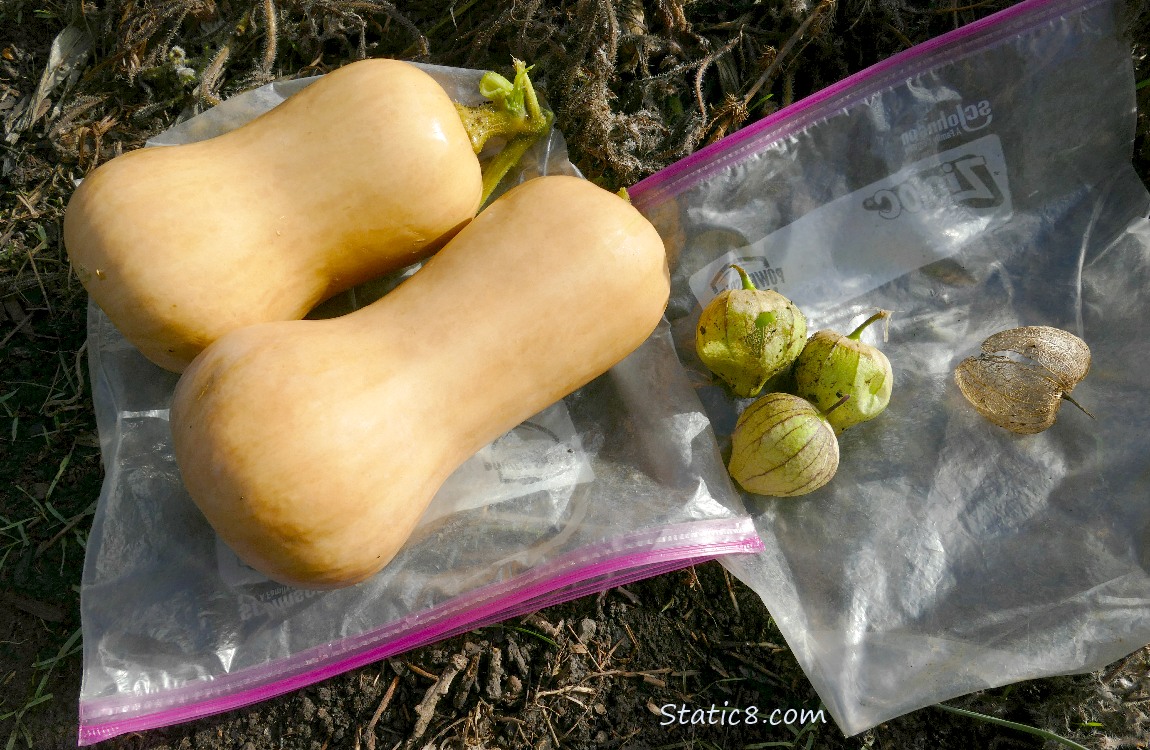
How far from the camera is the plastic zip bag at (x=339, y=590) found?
1935 millimetres

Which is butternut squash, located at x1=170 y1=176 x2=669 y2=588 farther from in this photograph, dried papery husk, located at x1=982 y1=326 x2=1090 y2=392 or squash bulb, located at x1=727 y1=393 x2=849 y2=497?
dried papery husk, located at x1=982 y1=326 x2=1090 y2=392

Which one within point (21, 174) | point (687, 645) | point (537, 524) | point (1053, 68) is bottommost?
point (687, 645)

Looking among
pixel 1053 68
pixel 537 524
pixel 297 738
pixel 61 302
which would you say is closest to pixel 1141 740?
pixel 537 524

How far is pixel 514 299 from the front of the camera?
186cm

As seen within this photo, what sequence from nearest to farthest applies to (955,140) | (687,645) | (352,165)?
1. (352,165)
2. (687,645)
3. (955,140)

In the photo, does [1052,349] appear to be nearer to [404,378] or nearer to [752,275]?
[752,275]

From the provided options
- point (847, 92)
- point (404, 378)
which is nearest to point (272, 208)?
point (404, 378)

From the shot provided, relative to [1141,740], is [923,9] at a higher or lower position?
higher

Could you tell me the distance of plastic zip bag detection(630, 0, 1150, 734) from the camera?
2.08 m

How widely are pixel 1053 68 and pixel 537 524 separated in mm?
1902

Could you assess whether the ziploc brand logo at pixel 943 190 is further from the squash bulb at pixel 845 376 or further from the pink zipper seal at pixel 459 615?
the pink zipper seal at pixel 459 615

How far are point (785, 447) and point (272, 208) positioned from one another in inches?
52.5

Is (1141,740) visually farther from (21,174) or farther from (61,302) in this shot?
(21,174)

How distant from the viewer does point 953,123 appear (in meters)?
2.29
